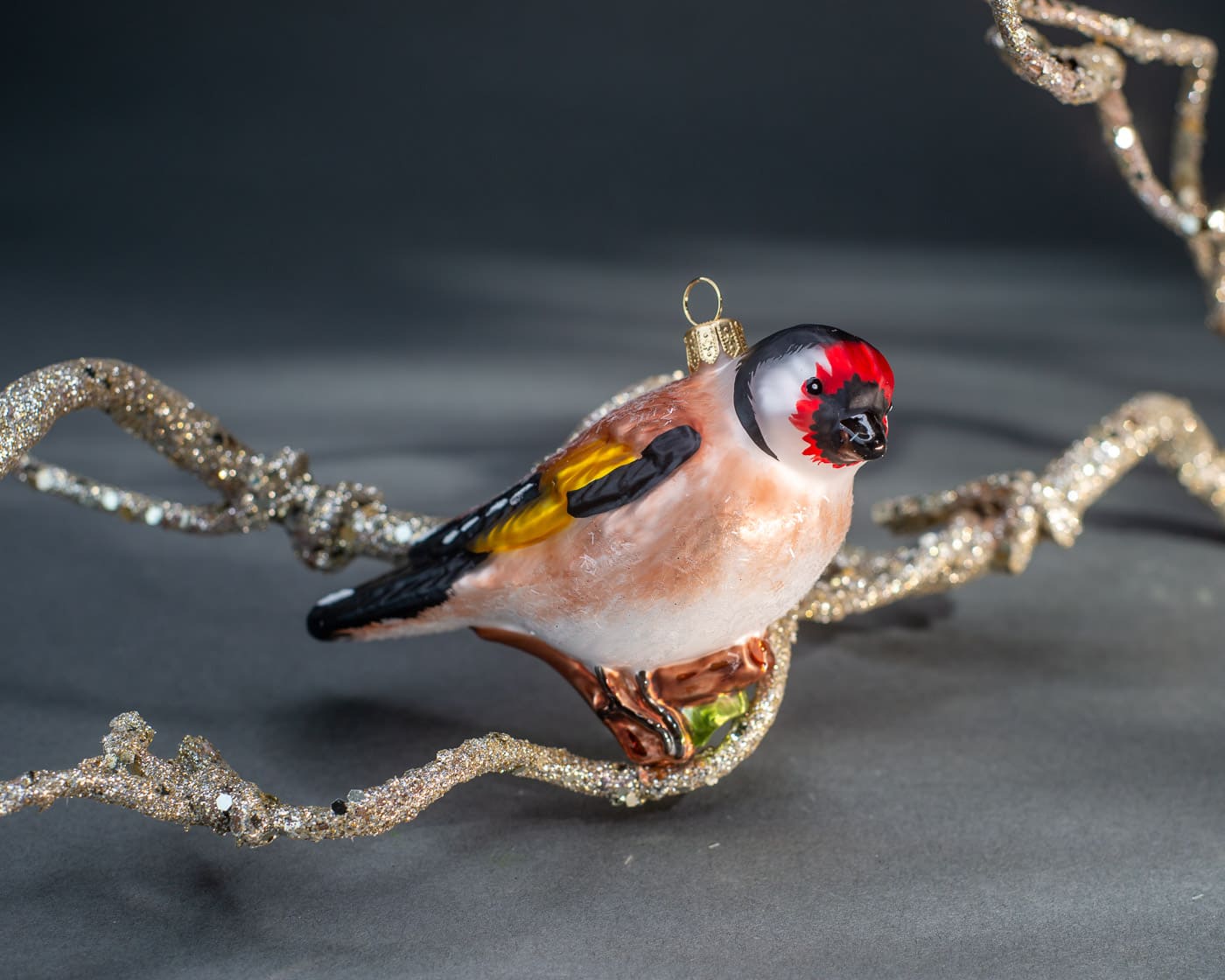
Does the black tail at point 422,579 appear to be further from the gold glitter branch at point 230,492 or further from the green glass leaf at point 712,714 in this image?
the green glass leaf at point 712,714

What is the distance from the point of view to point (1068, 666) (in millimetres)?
2078

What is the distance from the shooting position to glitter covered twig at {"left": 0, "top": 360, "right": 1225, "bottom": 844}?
1427 mm

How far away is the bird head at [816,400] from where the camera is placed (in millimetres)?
1421

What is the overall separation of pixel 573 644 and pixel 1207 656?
3.31 feet

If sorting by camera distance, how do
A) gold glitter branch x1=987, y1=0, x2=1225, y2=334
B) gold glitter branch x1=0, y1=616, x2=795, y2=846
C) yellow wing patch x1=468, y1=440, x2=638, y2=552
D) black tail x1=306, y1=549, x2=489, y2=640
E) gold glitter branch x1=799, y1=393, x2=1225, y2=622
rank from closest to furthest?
gold glitter branch x1=0, y1=616, x2=795, y2=846 < yellow wing patch x1=468, y1=440, x2=638, y2=552 < black tail x1=306, y1=549, x2=489, y2=640 < gold glitter branch x1=987, y1=0, x2=1225, y2=334 < gold glitter branch x1=799, y1=393, x2=1225, y2=622

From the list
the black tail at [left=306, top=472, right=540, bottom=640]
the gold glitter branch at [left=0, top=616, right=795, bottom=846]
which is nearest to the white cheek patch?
the black tail at [left=306, top=472, right=540, bottom=640]

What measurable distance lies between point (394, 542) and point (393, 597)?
0.23 meters

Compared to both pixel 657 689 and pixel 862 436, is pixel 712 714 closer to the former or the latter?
pixel 657 689

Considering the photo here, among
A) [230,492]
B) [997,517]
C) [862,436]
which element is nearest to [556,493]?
[862,436]

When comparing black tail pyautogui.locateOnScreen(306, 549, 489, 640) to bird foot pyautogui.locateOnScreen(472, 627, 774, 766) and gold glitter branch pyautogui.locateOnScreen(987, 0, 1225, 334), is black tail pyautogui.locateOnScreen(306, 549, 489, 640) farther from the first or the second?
gold glitter branch pyautogui.locateOnScreen(987, 0, 1225, 334)

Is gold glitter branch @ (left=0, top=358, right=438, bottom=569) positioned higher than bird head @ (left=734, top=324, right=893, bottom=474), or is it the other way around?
bird head @ (left=734, top=324, right=893, bottom=474)

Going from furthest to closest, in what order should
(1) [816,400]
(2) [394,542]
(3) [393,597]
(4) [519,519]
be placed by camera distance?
(2) [394,542], (3) [393,597], (4) [519,519], (1) [816,400]

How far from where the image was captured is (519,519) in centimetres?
154

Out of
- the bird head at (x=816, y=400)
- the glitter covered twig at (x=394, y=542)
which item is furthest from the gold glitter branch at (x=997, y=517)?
the bird head at (x=816, y=400)
